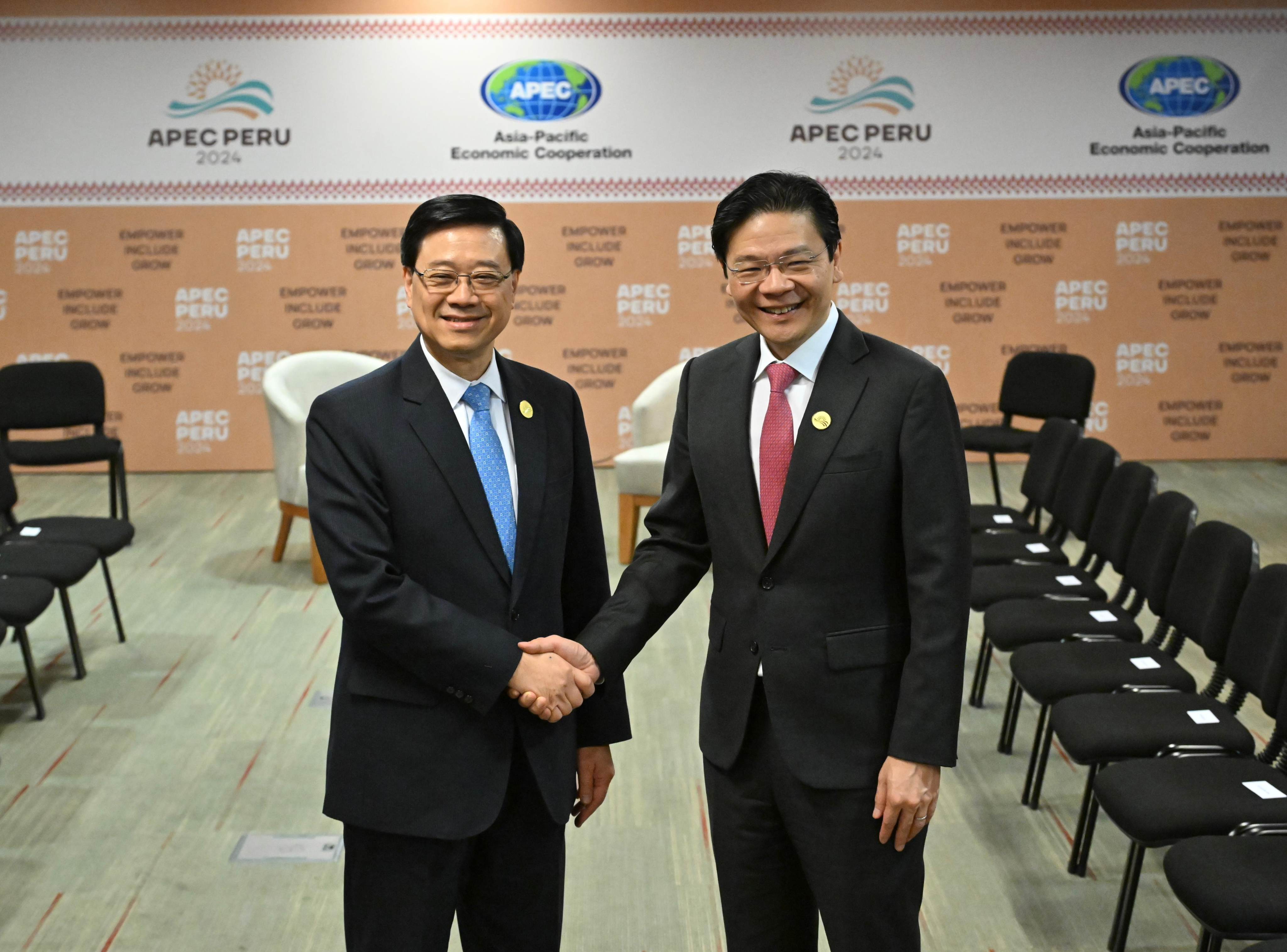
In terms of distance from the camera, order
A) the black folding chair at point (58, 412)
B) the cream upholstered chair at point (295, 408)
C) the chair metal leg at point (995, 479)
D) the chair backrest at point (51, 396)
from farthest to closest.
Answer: the chair metal leg at point (995, 479) < the chair backrest at point (51, 396) < the black folding chair at point (58, 412) < the cream upholstered chair at point (295, 408)

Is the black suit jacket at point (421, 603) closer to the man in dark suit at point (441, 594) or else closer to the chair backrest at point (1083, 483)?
the man in dark suit at point (441, 594)

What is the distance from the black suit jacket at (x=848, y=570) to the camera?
1.90 m

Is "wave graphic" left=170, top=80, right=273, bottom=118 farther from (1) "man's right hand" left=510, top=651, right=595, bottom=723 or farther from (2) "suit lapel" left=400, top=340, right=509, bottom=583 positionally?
(1) "man's right hand" left=510, top=651, right=595, bottom=723

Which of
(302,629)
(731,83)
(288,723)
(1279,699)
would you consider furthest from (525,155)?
(1279,699)

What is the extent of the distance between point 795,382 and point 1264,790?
168cm

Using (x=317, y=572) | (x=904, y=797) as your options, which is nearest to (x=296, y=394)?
(x=317, y=572)

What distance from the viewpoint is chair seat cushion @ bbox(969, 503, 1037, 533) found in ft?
17.4

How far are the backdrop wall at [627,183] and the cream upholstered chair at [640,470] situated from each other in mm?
1815

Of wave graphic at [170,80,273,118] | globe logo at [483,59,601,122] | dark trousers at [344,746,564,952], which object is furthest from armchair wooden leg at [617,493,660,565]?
dark trousers at [344,746,564,952]

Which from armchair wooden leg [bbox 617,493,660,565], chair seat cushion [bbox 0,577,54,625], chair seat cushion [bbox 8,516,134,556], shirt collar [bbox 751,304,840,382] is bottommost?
armchair wooden leg [bbox 617,493,660,565]

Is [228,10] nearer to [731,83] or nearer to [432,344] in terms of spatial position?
[731,83]

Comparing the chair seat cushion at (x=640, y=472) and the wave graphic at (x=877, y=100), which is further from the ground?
the wave graphic at (x=877, y=100)

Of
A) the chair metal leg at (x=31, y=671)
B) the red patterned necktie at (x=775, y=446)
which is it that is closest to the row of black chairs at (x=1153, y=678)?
the red patterned necktie at (x=775, y=446)

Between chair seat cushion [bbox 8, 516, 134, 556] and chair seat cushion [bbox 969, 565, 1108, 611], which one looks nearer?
chair seat cushion [bbox 969, 565, 1108, 611]
